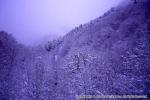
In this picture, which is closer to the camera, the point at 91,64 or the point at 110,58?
the point at 110,58

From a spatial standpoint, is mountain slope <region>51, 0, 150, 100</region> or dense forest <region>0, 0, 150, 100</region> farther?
dense forest <region>0, 0, 150, 100</region>

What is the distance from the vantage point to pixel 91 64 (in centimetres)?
1919

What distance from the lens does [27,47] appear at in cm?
3334

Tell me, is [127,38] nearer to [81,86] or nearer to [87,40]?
[87,40]

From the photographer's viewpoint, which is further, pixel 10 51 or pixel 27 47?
pixel 27 47

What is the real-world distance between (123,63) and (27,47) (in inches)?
932

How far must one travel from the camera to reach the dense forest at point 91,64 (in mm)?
15391

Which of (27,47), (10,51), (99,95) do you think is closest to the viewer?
(99,95)

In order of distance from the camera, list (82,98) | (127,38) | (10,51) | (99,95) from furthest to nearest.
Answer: (10,51), (127,38), (82,98), (99,95)

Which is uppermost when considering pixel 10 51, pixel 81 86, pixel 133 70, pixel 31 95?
pixel 10 51

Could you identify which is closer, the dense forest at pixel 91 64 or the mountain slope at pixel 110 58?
the mountain slope at pixel 110 58

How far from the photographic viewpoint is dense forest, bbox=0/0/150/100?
15.4 metres

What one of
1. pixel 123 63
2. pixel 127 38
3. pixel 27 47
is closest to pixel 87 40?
pixel 127 38

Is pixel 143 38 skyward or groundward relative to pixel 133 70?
skyward
